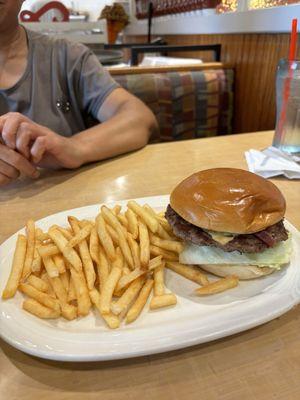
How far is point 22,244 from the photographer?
2.90 ft

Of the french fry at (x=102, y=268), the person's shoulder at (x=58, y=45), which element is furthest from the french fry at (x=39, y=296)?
the person's shoulder at (x=58, y=45)

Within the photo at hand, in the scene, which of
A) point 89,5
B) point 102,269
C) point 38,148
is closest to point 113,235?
point 102,269

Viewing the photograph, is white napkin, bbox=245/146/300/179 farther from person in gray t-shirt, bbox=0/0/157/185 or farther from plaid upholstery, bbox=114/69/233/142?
plaid upholstery, bbox=114/69/233/142

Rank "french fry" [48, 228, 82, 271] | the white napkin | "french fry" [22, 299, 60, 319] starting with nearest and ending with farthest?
"french fry" [22, 299, 60, 319]
"french fry" [48, 228, 82, 271]
the white napkin

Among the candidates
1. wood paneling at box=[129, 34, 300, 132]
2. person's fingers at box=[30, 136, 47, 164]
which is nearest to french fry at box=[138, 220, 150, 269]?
person's fingers at box=[30, 136, 47, 164]

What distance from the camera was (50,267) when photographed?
2.62 feet

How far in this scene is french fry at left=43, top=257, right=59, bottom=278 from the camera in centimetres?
78

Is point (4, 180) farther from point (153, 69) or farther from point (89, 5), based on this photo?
point (89, 5)

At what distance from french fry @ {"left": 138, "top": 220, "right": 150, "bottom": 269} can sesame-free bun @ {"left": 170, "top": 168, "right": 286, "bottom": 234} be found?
100mm

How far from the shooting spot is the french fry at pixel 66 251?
81 centimetres

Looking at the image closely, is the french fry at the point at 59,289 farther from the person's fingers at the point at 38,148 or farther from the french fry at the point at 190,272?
the person's fingers at the point at 38,148

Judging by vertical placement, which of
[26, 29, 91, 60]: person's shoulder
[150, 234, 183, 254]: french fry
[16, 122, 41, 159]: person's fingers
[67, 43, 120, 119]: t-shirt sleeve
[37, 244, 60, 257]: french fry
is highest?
[26, 29, 91, 60]: person's shoulder

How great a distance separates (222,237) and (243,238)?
0.05 metres

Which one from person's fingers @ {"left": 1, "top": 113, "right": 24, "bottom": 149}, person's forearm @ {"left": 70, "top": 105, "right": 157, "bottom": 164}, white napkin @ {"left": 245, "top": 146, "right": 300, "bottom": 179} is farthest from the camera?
person's forearm @ {"left": 70, "top": 105, "right": 157, "bottom": 164}
